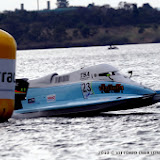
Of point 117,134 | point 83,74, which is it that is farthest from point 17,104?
point 117,134

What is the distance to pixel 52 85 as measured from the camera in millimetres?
21266

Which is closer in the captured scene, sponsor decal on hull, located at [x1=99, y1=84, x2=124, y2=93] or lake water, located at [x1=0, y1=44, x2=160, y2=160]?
lake water, located at [x1=0, y1=44, x2=160, y2=160]

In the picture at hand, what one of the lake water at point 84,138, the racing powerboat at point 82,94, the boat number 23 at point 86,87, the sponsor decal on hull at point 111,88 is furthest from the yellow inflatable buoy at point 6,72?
the sponsor decal on hull at point 111,88

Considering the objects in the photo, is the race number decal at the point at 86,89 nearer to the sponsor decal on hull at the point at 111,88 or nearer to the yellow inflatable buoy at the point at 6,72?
the sponsor decal on hull at the point at 111,88

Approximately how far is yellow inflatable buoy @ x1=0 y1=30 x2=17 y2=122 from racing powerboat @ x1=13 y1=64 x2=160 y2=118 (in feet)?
10.9

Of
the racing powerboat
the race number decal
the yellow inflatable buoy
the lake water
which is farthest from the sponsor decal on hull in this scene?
the yellow inflatable buoy

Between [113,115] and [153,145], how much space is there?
6.52 meters

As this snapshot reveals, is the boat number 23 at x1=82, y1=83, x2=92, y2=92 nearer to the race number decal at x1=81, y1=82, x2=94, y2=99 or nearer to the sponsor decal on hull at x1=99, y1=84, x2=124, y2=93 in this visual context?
the race number decal at x1=81, y1=82, x2=94, y2=99

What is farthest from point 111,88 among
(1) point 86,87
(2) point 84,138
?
(2) point 84,138

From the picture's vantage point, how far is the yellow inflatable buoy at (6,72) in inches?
669

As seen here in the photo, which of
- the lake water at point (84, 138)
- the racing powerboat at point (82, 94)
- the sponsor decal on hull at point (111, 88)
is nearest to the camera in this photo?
the lake water at point (84, 138)

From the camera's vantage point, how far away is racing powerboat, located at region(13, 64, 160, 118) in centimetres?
2017

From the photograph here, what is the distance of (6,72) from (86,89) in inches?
180

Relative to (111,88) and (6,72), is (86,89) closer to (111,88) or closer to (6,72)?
(111,88)
